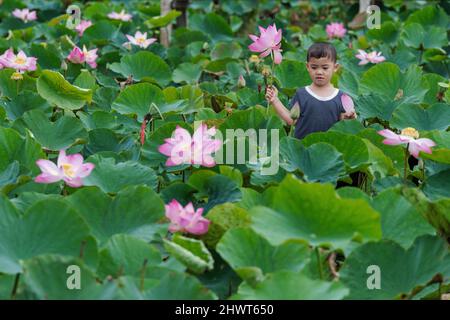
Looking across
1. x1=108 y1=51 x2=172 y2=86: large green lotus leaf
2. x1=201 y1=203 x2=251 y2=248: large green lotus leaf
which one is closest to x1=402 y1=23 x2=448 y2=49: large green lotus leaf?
x1=108 y1=51 x2=172 y2=86: large green lotus leaf

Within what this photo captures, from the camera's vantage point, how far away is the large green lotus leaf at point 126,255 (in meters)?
1.64

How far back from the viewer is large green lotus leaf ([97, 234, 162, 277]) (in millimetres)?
1638

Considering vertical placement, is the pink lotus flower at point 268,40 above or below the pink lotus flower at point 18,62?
below

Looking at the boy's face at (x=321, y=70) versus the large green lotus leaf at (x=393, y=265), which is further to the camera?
the boy's face at (x=321, y=70)

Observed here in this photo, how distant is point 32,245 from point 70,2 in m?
4.38

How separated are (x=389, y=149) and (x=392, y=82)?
2.52 ft

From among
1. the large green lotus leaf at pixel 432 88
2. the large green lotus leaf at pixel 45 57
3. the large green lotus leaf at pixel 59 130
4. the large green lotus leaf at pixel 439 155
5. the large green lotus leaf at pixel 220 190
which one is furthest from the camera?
the large green lotus leaf at pixel 45 57

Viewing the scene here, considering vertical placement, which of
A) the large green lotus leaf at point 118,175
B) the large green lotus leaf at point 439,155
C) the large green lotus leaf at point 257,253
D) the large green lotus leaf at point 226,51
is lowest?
the large green lotus leaf at point 257,253

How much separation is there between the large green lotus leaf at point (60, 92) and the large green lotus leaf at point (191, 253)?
1117mm

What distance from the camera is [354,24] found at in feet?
16.3

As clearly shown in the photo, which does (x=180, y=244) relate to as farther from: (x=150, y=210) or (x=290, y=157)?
(x=290, y=157)

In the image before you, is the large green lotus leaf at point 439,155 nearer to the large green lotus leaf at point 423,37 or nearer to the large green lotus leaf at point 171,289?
the large green lotus leaf at point 171,289

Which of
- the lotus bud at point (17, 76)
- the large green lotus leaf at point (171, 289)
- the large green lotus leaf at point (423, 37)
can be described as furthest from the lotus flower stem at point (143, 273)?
the large green lotus leaf at point (423, 37)

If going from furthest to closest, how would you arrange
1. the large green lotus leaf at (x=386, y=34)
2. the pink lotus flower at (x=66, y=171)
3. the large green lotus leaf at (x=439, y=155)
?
the large green lotus leaf at (x=386, y=34)
the large green lotus leaf at (x=439, y=155)
the pink lotus flower at (x=66, y=171)
